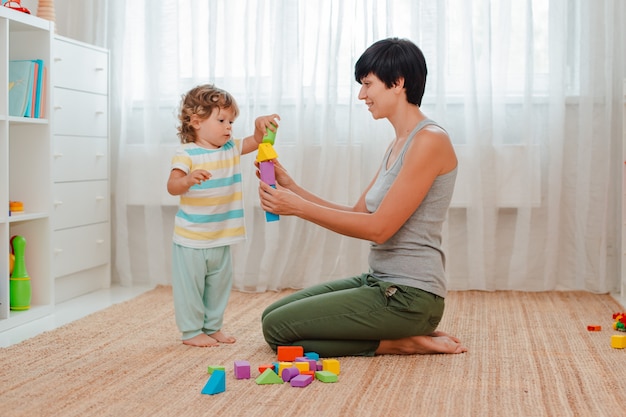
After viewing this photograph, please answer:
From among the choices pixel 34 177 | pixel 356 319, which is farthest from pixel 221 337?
pixel 34 177

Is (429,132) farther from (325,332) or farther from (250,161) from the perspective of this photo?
(250,161)

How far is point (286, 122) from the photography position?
11.7 ft

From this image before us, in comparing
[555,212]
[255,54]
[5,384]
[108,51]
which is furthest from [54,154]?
[555,212]

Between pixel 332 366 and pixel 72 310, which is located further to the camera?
pixel 72 310

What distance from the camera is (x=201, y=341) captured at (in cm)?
243

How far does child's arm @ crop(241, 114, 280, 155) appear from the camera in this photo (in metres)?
2.37

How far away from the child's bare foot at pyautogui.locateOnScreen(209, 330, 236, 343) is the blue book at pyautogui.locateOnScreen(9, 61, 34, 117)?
1.06m

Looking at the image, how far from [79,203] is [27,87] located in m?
0.61

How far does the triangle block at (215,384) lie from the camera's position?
1.88m

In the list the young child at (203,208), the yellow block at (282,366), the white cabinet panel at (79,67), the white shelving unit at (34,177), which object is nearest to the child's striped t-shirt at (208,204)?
the young child at (203,208)

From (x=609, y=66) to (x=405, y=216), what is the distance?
1612 millimetres

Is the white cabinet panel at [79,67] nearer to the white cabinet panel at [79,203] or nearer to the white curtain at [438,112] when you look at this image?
the white curtain at [438,112]

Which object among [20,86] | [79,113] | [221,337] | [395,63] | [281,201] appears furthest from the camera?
[79,113]

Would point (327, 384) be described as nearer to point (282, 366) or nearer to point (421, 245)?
point (282, 366)
